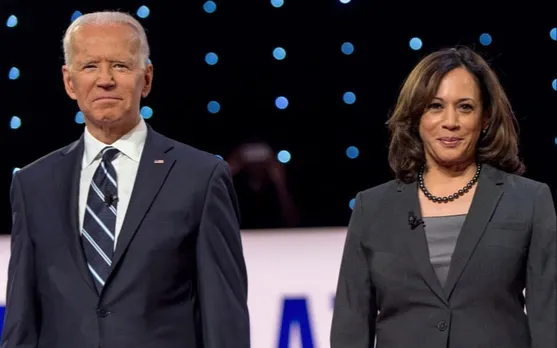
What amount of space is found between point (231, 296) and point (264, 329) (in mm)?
992

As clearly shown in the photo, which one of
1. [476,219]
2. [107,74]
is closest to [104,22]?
[107,74]

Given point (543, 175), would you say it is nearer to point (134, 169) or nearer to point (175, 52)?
point (175, 52)

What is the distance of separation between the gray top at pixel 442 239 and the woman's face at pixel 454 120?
6.0 inches

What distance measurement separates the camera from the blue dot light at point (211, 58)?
378cm

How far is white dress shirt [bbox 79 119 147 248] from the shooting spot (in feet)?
8.32

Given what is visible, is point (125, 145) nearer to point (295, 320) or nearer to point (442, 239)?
point (442, 239)

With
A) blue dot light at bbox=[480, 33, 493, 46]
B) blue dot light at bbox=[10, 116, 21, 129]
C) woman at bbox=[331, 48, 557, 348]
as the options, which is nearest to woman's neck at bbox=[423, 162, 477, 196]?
woman at bbox=[331, 48, 557, 348]

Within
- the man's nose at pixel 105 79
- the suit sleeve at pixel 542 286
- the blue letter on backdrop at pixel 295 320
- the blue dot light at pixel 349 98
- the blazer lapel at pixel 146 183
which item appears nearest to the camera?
the suit sleeve at pixel 542 286

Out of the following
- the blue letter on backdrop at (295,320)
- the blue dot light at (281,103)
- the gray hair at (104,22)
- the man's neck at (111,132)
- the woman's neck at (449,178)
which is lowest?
the blue letter on backdrop at (295,320)

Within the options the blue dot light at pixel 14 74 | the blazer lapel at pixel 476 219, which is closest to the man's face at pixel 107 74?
the blazer lapel at pixel 476 219

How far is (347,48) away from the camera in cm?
376

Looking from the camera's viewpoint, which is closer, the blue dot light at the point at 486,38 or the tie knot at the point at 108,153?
the tie knot at the point at 108,153

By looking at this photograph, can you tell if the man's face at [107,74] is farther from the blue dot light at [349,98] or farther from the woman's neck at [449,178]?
the blue dot light at [349,98]

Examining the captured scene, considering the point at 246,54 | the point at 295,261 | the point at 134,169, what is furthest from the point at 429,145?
the point at 246,54
